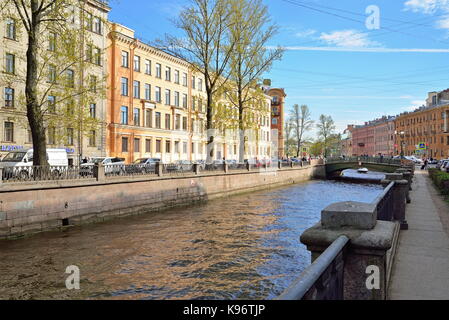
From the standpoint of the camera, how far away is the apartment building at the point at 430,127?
80688mm

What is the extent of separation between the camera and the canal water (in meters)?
8.52

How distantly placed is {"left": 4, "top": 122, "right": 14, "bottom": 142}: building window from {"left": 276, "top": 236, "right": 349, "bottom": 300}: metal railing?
31.6 meters

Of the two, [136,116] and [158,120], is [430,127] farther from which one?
[136,116]

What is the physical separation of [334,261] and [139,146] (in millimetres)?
40555

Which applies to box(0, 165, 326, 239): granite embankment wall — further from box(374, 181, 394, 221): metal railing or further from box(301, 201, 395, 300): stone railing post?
box(301, 201, 395, 300): stone railing post

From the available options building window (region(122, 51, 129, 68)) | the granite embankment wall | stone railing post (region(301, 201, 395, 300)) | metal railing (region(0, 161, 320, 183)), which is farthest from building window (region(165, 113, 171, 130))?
stone railing post (region(301, 201, 395, 300))

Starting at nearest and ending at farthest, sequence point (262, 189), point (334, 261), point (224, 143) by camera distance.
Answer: point (334, 261), point (262, 189), point (224, 143)

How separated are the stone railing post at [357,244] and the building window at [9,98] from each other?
31.7 metres

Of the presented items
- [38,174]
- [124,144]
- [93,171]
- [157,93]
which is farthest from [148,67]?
[38,174]

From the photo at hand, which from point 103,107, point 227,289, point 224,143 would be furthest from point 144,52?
point 227,289

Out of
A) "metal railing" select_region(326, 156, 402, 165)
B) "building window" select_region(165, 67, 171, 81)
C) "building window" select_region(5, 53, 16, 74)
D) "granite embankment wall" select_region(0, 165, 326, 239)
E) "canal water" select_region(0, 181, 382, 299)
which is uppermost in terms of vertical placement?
"building window" select_region(165, 67, 171, 81)

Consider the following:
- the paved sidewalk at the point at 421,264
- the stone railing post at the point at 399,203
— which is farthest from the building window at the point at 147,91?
the paved sidewalk at the point at 421,264
